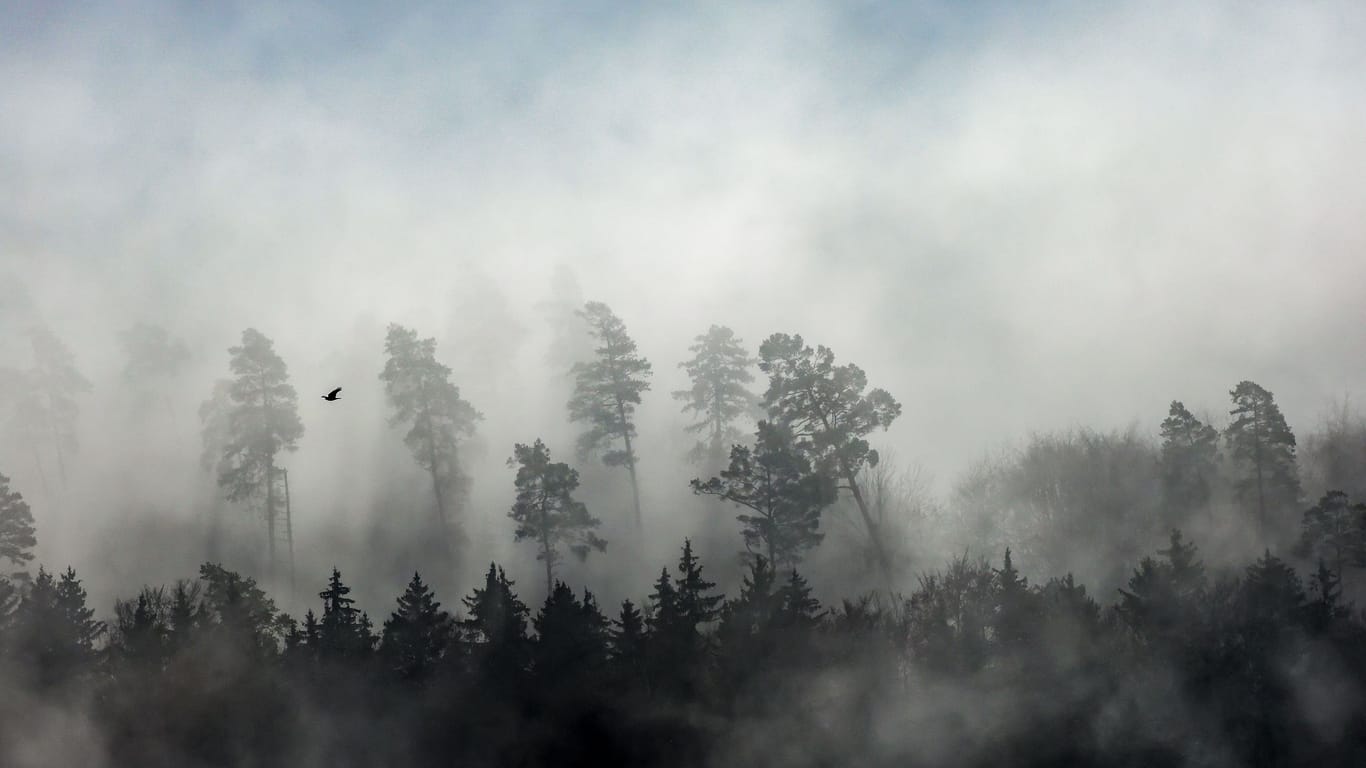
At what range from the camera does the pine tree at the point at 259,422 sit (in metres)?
62.9

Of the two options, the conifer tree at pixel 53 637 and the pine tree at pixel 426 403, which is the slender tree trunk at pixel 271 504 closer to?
the pine tree at pixel 426 403

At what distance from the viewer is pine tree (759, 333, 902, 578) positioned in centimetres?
4944

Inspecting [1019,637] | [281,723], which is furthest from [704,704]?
[281,723]

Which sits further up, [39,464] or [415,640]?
[39,464]

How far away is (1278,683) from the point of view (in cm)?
3919

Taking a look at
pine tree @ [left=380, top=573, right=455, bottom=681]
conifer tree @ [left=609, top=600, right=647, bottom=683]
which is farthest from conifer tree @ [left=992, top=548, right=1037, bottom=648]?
pine tree @ [left=380, top=573, right=455, bottom=681]

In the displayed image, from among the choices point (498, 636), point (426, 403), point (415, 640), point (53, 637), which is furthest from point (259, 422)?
point (498, 636)

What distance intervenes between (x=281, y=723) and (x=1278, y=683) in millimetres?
39011

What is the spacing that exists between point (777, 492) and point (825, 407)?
5.39 metres

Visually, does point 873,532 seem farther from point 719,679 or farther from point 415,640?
point 415,640

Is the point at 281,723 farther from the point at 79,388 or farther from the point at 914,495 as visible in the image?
the point at 79,388

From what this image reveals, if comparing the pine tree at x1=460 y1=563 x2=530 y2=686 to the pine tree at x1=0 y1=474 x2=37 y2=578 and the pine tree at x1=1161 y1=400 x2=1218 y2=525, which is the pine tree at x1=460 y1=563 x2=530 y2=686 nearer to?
the pine tree at x1=0 y1=474 x2=37 y2=578

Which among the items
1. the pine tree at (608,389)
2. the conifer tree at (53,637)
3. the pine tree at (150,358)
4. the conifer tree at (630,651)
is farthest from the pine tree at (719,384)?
the pine tree at (150,358)

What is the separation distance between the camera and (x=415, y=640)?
39.2 m
